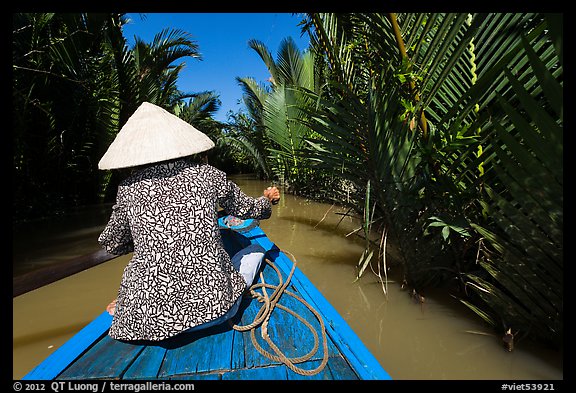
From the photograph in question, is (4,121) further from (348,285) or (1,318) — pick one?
(348,285)

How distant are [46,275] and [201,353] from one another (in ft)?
4.08

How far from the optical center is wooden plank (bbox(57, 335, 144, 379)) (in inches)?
45.8

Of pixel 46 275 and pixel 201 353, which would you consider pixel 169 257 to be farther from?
pixel 46 275

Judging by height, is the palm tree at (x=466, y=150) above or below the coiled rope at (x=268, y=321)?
above

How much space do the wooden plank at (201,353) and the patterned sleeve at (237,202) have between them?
1.90 feet

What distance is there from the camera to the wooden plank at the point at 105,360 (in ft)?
3.81

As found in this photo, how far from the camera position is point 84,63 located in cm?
490

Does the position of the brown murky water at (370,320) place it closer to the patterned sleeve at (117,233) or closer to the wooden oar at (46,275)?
the wooden oar at (46,275)

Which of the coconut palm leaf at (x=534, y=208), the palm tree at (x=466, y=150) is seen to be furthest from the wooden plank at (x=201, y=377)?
the coconut palm leaf at (x=534, y=208)

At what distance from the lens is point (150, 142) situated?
1316 millimetres

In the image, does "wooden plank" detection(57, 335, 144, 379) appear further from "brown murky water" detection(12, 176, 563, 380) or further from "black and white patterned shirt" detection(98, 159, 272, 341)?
"brown murky water" detection(12, 176, 563, 380)

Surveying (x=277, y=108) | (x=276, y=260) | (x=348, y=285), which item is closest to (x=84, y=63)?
(x=277, y=108)

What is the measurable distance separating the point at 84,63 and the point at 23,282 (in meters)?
4.49

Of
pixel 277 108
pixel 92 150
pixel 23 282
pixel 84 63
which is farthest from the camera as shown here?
pixel 277 108
